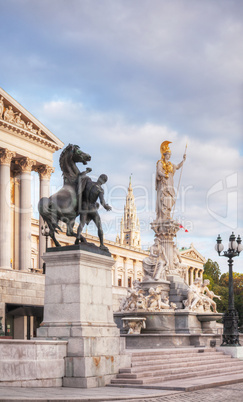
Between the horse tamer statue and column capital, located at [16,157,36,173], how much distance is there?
3949 cm

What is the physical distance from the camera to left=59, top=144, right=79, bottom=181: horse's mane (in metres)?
18.5

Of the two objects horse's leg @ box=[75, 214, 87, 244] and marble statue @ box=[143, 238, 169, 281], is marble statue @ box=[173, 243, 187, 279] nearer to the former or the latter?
marble statue @ box=[143, 238, 169, 281]

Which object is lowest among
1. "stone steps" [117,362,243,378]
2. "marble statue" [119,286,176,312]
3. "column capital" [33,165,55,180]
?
"stone steps" [117,362,243,378]

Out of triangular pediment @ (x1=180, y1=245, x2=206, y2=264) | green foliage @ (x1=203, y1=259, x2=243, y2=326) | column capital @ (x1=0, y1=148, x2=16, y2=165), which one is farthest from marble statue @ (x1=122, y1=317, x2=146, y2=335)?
triangular pediment @ (x1=180, y1=245, x2=206, y2=264)

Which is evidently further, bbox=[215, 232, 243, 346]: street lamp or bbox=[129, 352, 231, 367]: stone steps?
bbox=[215, 232, 243, 346]: street lamp

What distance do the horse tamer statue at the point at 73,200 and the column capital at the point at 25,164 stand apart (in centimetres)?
3949

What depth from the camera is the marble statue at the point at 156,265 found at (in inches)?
1307

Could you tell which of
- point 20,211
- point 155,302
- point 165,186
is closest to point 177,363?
point 155,302

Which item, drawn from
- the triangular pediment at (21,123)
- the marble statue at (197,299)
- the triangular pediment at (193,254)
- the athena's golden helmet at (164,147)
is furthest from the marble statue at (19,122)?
Result: the triangular pediment at (193,254)

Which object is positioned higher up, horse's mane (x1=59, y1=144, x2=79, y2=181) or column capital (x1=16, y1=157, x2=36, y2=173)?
column capital (x1=16, y1=157, x2=36, y2=173)

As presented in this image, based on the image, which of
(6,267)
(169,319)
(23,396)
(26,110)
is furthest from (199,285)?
(26,110)

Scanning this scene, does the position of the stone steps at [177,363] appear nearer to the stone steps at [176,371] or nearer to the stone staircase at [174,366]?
the stone staircase at [174,366]

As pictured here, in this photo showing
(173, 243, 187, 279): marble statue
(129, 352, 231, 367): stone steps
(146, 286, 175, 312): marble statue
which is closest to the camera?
(129, 352, 231, 367): stone steps

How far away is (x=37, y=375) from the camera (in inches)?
620
